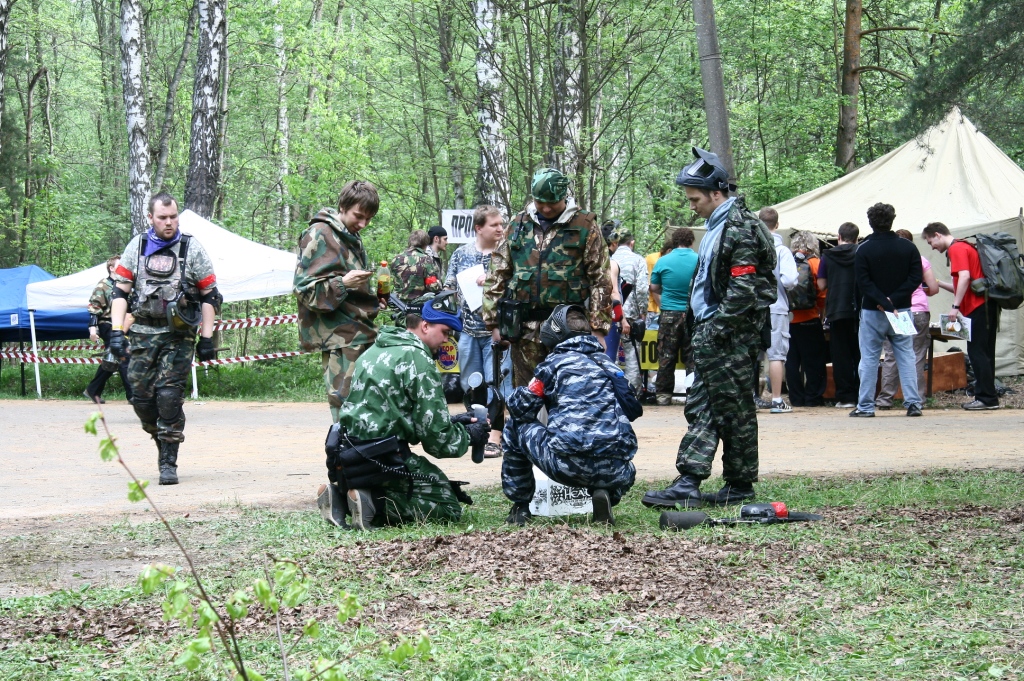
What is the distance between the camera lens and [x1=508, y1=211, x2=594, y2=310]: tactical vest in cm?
729

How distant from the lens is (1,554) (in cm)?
603

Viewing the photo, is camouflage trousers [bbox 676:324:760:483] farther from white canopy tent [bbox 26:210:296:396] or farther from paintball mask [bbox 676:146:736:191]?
white canopy tent [bbox 26:210:296:396]

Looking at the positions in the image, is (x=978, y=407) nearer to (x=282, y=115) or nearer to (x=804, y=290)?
(x=804, y=290)

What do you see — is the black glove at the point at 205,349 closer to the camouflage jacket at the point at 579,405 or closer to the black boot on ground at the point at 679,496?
the camouflage jacket at the point at 579,405

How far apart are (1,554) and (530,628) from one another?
320 centimetres

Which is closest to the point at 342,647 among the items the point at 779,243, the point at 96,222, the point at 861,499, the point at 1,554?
the point at 1,554

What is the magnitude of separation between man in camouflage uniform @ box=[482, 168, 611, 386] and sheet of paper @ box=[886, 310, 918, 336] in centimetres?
548

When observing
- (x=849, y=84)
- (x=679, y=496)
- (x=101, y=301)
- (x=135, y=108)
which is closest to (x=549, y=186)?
(x=679, y=496)

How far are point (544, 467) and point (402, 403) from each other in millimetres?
839

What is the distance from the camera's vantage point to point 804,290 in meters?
13.2

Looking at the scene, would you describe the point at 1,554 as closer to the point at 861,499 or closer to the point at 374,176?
the point at 861,499

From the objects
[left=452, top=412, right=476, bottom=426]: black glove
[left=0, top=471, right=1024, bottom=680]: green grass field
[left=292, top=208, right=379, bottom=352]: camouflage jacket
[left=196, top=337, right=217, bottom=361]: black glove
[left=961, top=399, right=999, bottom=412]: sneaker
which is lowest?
[left=0, top=471, right=1024, bottom=680]: green grass field

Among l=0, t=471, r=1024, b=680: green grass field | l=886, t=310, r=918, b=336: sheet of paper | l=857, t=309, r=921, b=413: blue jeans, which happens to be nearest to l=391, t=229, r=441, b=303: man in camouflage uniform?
l=857, t=309, r=921, b=413: blue jeans

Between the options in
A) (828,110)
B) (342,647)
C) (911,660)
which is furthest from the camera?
(828,110)
